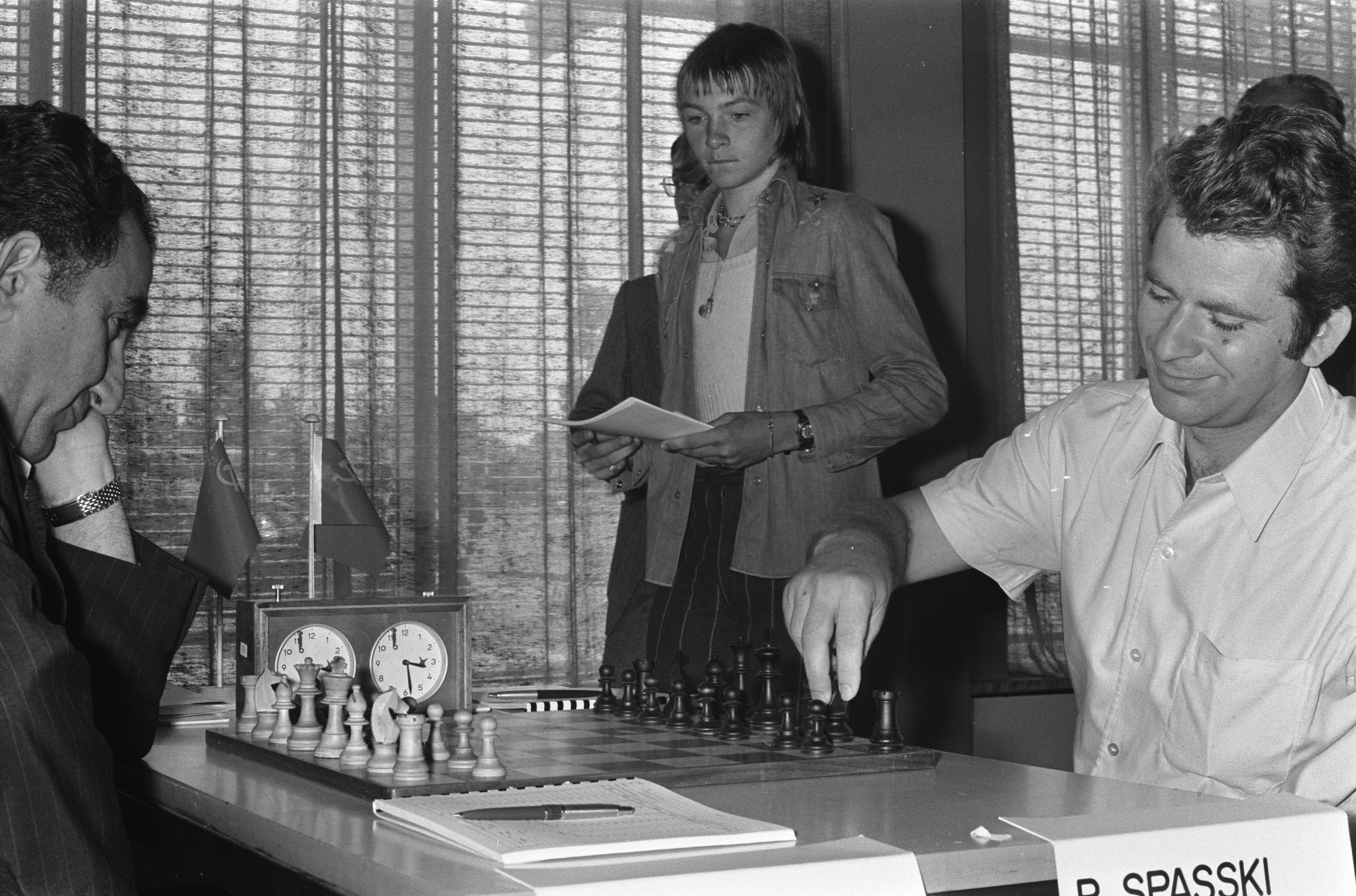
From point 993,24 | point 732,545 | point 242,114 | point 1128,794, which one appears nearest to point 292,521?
point 242,114

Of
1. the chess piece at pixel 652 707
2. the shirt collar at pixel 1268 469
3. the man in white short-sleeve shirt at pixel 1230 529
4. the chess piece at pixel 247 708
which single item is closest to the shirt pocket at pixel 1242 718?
the man in white short-sleeve shirt at pixel 1230 529

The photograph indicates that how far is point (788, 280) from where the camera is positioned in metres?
2.58

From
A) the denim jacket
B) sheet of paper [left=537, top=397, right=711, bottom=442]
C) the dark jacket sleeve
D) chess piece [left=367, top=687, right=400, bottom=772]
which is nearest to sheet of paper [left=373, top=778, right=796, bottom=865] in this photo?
chess piece [left=367, top=687, right=400, bottom=772]

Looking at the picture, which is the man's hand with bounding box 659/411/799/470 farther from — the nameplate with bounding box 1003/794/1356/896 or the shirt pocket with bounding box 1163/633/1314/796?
the nameplate with bounding box 1003/794/1356/896

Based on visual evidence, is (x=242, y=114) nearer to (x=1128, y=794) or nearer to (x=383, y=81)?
(x=383, y=81)

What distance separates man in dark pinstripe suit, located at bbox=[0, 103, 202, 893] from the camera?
1057mm

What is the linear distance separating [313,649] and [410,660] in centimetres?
12

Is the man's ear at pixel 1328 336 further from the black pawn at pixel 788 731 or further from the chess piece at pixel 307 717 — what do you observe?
the chess piece at pixel 307 717

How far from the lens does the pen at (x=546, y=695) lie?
2080 mm

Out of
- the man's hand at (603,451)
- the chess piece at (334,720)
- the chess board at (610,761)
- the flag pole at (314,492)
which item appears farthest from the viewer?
the man's hand at (603,451)

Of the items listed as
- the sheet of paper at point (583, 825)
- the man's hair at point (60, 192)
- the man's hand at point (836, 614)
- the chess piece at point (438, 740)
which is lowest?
the sheet of paper at point (583, 825)

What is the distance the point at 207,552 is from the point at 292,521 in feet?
6.04

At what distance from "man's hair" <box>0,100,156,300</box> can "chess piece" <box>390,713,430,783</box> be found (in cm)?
52

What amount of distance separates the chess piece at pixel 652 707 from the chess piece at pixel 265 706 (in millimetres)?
409
